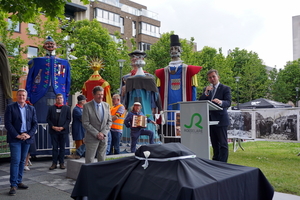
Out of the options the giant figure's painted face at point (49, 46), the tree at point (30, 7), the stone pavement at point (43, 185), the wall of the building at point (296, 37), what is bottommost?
the stone pavement at point (43, 185)

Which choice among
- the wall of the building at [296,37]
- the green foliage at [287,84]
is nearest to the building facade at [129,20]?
the green foliage at [287,84]

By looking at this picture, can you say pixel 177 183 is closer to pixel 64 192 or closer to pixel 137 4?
pixel 64 192

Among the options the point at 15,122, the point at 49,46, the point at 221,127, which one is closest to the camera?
the point at 221,127

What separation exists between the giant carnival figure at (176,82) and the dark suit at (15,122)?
191 inches

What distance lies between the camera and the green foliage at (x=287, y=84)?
4997cm

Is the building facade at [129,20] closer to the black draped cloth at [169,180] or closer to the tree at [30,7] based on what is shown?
the tree at [30,7]

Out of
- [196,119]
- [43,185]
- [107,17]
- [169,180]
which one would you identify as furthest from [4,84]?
[107,17]

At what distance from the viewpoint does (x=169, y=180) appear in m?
2.58

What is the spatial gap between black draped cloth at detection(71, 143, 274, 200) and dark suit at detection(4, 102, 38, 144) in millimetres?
3008

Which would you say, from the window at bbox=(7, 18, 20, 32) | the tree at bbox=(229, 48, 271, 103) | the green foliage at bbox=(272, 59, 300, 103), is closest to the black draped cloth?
the window at bbox=(7, 18, 20, 32)

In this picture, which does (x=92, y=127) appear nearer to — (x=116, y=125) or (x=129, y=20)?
(x=116, y=125)

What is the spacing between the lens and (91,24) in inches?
1257

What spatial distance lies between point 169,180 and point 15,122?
4323 millimetres

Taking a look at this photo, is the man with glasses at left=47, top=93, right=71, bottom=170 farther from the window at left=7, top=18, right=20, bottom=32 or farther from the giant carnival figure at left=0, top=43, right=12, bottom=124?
the window at left=7, top=18, right=20, bottom=32
